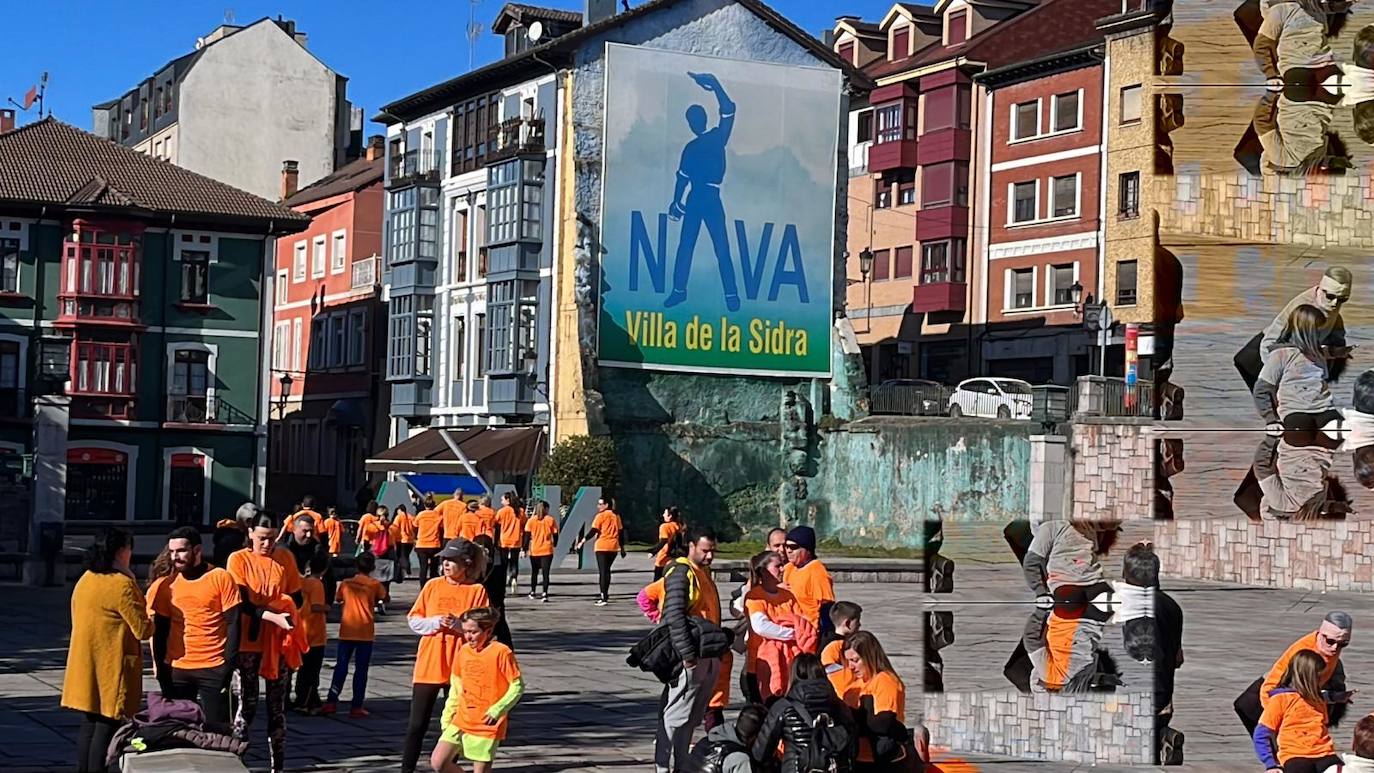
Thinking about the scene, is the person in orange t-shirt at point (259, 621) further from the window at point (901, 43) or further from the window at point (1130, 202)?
the window at point (901, 43)

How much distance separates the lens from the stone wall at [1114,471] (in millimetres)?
7711

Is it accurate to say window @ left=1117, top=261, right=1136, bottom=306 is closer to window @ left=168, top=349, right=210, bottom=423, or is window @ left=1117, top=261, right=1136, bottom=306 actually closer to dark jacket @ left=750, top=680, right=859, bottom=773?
window @ left=168, top=349, right=210, bottom=423

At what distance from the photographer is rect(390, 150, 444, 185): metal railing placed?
51.2 m

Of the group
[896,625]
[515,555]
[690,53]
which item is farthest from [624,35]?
[896,625]

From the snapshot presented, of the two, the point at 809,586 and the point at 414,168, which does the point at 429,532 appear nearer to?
the point at 809,586

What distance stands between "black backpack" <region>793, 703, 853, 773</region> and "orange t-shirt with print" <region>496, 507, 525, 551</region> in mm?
17088

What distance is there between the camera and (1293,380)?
23.2ft

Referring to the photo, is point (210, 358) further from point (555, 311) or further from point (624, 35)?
point (624, 35)

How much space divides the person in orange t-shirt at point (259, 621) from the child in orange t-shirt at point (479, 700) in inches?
73.3

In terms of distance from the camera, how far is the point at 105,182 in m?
48.6

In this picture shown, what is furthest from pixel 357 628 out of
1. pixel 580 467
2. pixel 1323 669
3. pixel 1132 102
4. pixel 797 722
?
pixel 580 467

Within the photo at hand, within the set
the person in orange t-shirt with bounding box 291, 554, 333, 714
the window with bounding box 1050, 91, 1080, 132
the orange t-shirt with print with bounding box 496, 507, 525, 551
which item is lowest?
the person in orange t-shirt with bounding box 291, 554, 333, 714

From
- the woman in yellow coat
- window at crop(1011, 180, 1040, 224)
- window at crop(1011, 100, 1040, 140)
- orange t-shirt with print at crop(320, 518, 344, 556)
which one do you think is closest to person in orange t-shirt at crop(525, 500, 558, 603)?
orange t-shirt with print at crop(320, 518, 344, 556)

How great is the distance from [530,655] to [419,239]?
32.9 m
